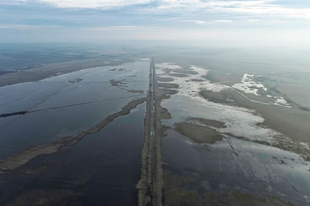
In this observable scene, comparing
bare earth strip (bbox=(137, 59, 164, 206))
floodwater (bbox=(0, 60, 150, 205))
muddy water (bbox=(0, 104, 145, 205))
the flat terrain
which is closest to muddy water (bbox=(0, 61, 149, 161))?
floodwater (bbox=(0, 60, 150, 205))

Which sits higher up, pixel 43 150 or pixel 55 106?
pixel 55 106

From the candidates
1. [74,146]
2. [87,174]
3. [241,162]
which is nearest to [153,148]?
[87,174]

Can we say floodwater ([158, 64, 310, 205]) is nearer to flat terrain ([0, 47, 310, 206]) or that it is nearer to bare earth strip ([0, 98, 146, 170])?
flat terrain ([0, 47, 310, 206])

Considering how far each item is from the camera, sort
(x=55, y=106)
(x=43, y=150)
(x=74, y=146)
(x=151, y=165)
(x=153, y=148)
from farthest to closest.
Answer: (x=55, y=106) → (x=74, y=146) → (x=153, y=148) → (x=43, y=150) → (x=151, y=165)

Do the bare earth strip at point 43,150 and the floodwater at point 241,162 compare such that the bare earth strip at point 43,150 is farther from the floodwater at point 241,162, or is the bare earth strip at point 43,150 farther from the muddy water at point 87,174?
the floodwater at point 241,162

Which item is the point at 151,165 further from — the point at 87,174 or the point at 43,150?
the point at 43,150
